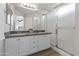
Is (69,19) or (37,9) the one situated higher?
(37,9)

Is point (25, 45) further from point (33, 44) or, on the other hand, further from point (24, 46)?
point (33, 44)

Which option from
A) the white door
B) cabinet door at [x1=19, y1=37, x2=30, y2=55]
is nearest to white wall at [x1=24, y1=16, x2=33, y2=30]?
cabinet door at [x1=19, y1=37, x2=30, y2=55]

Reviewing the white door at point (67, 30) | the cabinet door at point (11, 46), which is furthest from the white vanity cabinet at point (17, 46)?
the white door at point (67, 30)

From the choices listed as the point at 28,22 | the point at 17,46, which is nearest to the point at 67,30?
the point at 28,22

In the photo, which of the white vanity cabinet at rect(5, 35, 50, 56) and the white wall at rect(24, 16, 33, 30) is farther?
the white wall at rect(24, 16, 33, 30)

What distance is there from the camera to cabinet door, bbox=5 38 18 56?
1916mm

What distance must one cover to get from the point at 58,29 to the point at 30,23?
115 cm

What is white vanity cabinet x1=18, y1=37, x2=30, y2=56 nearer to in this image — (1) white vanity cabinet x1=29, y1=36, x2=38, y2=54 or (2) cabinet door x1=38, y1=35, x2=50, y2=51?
(1) white vanity cabinet x1=29, y1=36, x2=38, y2=54

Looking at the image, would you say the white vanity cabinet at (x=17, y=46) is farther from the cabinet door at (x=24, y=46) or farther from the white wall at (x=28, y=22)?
the white wall at (x=28, y=22)

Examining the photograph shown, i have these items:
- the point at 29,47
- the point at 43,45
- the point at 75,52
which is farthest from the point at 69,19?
the point at 29,47

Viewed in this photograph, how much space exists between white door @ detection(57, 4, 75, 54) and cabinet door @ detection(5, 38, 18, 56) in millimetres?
1522

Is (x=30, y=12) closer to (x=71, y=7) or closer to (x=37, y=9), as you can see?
(x=37, y=9)

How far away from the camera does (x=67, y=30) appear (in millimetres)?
2734

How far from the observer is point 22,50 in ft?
7.38
